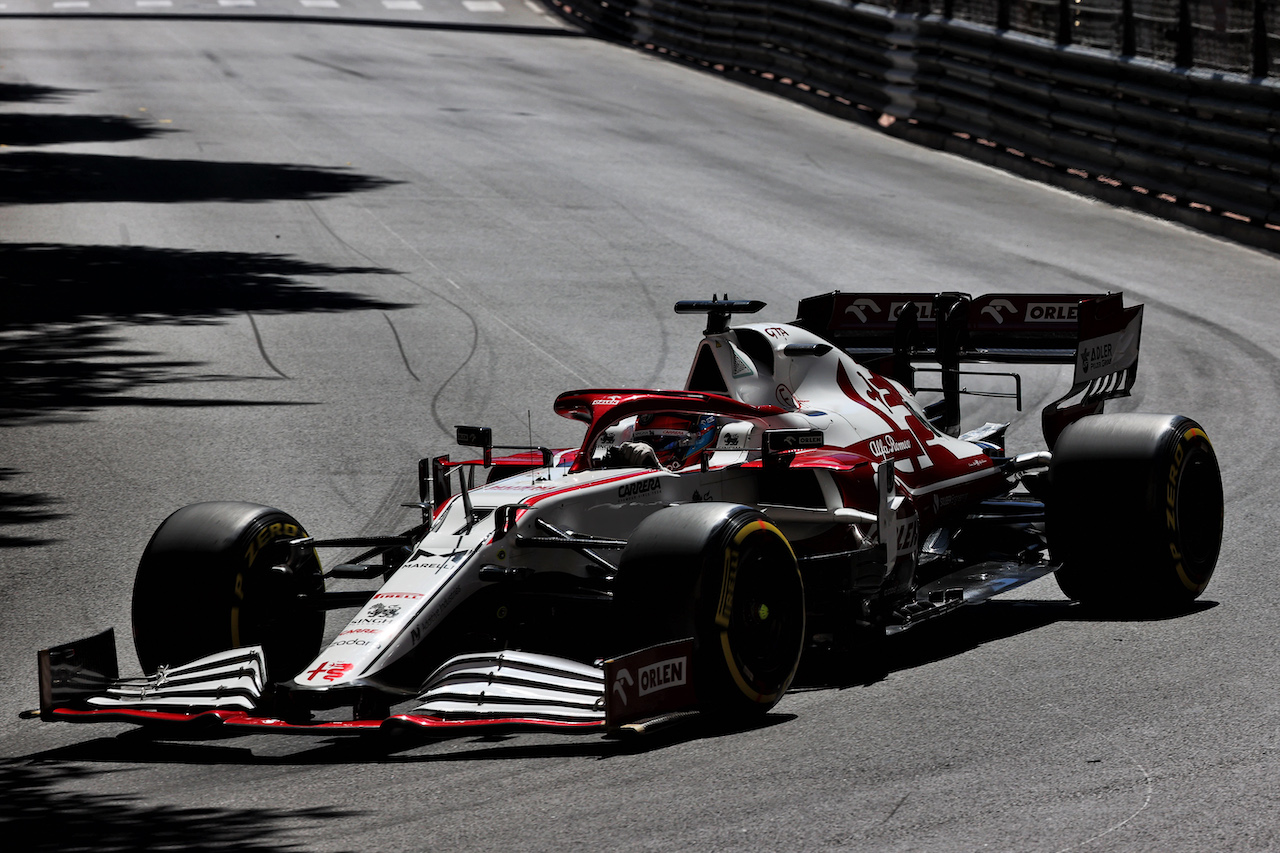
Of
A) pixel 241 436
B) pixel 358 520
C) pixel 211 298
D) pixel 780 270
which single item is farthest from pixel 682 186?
pixel 358 520

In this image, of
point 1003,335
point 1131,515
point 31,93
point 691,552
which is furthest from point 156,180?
point 691,552

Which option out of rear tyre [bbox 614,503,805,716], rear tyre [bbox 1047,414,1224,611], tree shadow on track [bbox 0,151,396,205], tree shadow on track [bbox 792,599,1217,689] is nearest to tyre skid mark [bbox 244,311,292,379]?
tree shadow on track [bbox 0,151,396,205]

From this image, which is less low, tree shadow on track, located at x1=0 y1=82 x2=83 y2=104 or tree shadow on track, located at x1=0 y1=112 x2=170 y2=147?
tree shadow on track, located at x1=0 y1=82 x2=83 y2=104

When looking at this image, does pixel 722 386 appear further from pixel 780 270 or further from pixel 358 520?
pixel 780 270

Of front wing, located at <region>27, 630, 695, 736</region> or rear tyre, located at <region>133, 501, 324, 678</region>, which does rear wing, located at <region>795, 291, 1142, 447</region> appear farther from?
front wing, located at <region>27, 630, 695, 736</region>

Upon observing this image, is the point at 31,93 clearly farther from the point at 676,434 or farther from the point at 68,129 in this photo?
the point at 676,434

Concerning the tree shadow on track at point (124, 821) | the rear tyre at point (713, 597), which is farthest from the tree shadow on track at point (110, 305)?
the rear tyre at point (713, 597)

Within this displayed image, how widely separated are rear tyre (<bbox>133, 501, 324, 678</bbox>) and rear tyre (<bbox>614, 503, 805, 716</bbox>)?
1.77 m

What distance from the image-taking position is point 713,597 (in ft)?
21.8

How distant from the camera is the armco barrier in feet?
64.4

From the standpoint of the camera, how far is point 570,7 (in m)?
43.5

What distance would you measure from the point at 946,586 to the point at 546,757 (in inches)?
116

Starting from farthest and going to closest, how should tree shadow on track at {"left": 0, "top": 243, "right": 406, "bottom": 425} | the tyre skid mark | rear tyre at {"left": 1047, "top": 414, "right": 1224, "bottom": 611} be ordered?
the tyre skid mark, tree shadow on track at {"left": 0, "top": 243, "right": 406, "bottom": 425}, rear tyre at {"left": 1047, "top": 414, "right": 1224, "bottom": 611}

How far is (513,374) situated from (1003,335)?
503 centimetres
